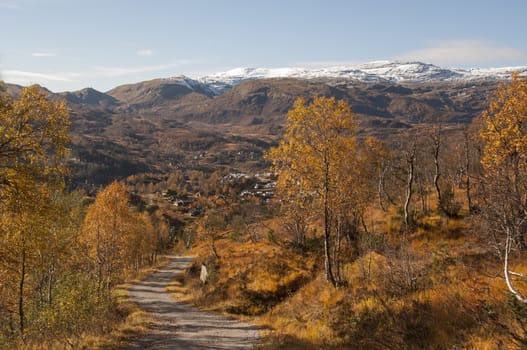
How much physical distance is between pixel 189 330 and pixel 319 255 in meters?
12.9

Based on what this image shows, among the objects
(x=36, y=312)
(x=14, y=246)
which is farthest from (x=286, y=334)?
(x=14, y=246)

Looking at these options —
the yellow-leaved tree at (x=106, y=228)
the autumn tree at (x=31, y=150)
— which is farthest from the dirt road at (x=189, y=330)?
the autumn tree at (x=31, y=150)

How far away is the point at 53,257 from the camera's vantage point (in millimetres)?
27406

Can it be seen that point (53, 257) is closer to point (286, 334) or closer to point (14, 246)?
point (14, 246)

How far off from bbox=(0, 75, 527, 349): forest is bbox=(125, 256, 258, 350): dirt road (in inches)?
51.4

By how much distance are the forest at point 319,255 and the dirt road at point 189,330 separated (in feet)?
4.28

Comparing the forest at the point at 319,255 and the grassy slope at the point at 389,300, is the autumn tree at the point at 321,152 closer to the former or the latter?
the forest at the point at 319,255

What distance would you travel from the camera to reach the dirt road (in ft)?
56.7

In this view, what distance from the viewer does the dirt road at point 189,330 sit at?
17.3 m

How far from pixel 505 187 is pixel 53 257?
28.8 meters

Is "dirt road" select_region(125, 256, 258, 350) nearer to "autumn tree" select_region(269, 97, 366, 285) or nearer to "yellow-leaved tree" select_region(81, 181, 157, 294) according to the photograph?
"yellow-leaved tree" select_region(81, 181, 157, 294)

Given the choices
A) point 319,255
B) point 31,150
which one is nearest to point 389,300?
point 31,150

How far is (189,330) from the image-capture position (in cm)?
2100

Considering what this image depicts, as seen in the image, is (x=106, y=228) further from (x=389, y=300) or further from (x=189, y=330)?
(x=389, y=300)
